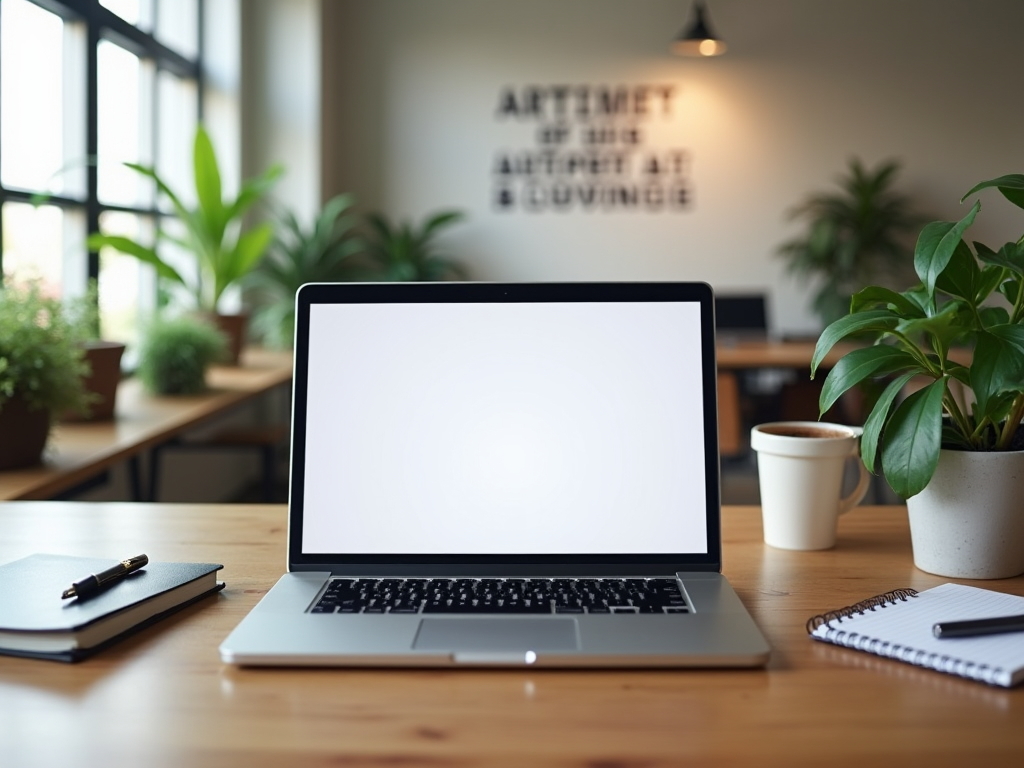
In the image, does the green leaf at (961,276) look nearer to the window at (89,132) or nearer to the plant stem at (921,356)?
the plant stem at (921,356)

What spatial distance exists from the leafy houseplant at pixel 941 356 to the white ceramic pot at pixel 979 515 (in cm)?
4

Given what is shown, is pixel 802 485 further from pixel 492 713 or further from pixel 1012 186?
pixel 492 713

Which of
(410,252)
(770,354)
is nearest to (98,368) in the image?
(770,354)

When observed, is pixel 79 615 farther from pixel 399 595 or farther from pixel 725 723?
pixel 725 723

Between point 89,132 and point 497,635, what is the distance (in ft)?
11.1

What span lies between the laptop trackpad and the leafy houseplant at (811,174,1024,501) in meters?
0.36

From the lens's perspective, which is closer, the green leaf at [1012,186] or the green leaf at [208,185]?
the green leaf at [1012,186]

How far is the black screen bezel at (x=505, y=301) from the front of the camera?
1000 millimetres

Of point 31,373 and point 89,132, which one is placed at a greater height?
point 89,132

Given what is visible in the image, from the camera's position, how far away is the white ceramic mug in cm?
114

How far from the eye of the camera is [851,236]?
570cm

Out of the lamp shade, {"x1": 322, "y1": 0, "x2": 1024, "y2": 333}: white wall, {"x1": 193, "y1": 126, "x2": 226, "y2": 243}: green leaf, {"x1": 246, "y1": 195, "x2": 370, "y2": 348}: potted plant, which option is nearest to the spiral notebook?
{"x1": 193, "y1": 126, "x2": 226, "y2": 243}: green leaf

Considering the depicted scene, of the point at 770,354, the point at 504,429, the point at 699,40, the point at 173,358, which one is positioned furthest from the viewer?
the point at 699,40

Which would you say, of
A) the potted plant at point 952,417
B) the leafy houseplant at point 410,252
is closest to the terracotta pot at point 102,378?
the potted plant at point 952,417
